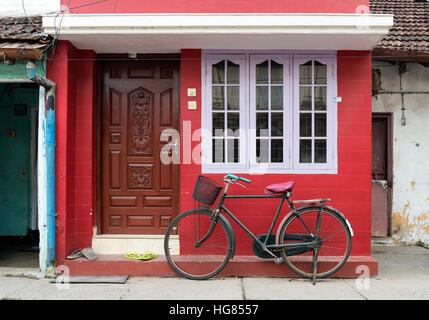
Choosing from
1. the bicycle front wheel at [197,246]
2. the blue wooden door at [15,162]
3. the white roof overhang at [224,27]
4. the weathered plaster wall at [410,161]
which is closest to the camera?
the white roof overhang at [224,27]

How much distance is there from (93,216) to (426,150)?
231 inches

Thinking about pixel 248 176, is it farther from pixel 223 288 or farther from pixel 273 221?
pixel 223 288

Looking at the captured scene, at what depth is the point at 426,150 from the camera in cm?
763

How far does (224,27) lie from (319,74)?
4.89 feet

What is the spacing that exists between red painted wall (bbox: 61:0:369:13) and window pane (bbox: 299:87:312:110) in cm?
102

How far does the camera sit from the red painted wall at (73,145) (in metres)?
5.45

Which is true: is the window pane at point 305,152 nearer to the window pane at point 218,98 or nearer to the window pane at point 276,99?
the window pane at point 276,99

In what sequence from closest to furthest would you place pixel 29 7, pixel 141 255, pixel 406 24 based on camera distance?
pixel 141 255 < pixel 29 7 < pixel 406 24

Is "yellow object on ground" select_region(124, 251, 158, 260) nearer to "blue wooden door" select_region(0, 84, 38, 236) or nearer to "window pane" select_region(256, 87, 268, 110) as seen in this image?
"window pane" select_region(256, 87, 268, 110)

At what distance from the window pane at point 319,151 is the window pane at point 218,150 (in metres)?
1.25

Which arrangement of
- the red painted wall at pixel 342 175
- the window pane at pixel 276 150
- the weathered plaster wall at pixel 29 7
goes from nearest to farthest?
the red painted wall at pixel 342 175 < the window pane at pixel 276 150 < the weathered plaster wall at pixel 29 7

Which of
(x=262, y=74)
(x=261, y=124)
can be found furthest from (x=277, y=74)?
(x=261, y=124)

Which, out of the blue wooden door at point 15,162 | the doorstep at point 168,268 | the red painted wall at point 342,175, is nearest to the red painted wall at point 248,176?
the red painted wall at point 342,175

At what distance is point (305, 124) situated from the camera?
5.69 metres
